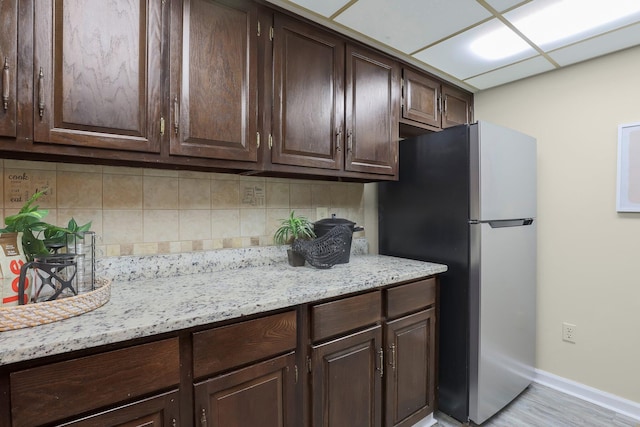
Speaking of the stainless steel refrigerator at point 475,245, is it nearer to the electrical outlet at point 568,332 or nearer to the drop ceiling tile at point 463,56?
the electrical outlet at point 568,332

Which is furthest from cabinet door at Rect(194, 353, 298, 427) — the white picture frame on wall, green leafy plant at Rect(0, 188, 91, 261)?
the white picture frame on wall

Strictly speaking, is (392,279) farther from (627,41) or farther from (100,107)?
(627,41)

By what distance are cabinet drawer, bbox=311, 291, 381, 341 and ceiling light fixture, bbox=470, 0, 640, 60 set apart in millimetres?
1534

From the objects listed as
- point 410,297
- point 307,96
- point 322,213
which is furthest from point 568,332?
point 307,96

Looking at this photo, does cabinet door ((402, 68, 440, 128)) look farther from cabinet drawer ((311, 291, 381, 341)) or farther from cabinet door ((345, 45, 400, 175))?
cabinet drawer ((311, 291, 381, 341))

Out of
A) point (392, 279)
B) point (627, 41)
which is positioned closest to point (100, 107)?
point (392, 279)

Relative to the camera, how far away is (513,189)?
190 cm

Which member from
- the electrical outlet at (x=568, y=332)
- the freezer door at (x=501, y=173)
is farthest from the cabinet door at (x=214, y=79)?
the electrical outlet at (x=568, y=332)

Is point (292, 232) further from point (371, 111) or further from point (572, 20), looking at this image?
point (572, 20)

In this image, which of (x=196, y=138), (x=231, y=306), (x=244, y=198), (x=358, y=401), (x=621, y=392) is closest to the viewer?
(x=231, y=306)

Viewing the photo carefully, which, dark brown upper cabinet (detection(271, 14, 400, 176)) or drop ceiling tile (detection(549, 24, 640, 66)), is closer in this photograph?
dark brown upper cabinet (detection(271, 14, 400, 176))

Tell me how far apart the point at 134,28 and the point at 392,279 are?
1.45 m

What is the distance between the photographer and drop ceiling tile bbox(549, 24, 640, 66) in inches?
66.9

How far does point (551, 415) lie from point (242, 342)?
6.52 ft
